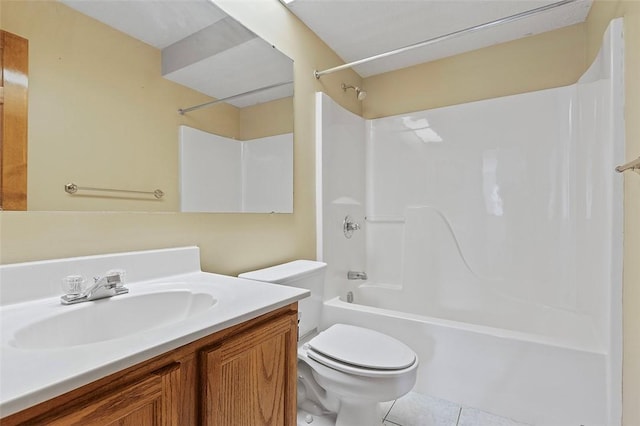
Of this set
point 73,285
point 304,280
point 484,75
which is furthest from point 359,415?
point 484,75

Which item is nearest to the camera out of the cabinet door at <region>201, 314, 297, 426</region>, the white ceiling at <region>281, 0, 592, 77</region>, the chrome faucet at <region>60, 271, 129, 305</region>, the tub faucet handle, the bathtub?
the cabinet door at <region>201, 314, 297, 426</region>

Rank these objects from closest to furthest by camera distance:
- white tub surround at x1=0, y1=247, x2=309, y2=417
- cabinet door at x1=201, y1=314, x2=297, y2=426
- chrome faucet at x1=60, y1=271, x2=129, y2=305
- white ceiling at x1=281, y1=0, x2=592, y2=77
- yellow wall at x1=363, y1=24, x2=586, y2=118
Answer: white tub surround at x1=0, y1=247, x2=309, y2=417 → cabinet door at x1=201, y1=314, x2=297, y2=426 → chrome faucet at x1=60, y1=271, x2=129, y2=305 → white ceiling at x1=281, y1=0, x2=592, y2=77 → yellow wall at x1=363, y1=24, x2=586, y2=118

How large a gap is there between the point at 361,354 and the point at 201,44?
4.75 feet

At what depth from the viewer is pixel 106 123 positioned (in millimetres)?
990

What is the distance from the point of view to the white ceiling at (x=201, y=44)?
3.46 feet

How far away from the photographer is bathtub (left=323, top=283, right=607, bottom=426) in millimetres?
1368

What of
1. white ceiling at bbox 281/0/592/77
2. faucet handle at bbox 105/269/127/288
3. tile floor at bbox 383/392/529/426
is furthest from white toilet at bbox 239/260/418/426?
white ceiling at bbox 281/0/592/77

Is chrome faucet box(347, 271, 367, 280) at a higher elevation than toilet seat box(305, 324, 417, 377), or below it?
higher

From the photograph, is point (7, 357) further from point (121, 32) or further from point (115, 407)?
point (121, 32)

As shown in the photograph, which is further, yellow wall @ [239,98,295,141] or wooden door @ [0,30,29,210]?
yellow wall @ [239,98,295,141]

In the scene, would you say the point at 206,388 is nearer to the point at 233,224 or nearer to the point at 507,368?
the point at 233,224

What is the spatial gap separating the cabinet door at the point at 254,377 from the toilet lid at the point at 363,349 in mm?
380

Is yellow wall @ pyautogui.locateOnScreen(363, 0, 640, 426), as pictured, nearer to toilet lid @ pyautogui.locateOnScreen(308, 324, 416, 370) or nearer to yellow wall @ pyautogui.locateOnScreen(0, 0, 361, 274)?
yellow wall @ pyautogui.locateOnScreen(0, 0, 361, 274)

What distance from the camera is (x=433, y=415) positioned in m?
1.58
